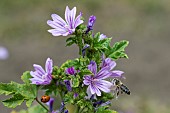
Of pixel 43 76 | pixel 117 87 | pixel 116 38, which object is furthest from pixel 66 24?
pixel 116 38

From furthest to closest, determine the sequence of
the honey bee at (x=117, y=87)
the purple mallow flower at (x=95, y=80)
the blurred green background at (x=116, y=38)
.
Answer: the blurred green background at (x=116, y=38) → the honey bee at (x=117, y=87) → the purple mallow flower at (x=95, y=80)

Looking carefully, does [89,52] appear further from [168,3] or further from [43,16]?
[168,3]

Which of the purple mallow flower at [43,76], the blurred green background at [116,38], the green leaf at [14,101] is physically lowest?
the green leaf at [14,101]

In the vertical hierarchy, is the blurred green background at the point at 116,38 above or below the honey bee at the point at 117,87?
above

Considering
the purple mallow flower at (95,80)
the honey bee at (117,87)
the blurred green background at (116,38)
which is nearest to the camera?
the purple mallow flower at (95,80)

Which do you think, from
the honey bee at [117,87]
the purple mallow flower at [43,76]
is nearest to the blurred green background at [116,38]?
the honey bee at [117,87]

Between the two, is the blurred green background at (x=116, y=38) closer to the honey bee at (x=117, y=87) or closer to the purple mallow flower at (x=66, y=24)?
the honey bee at (x=117, y=87)
